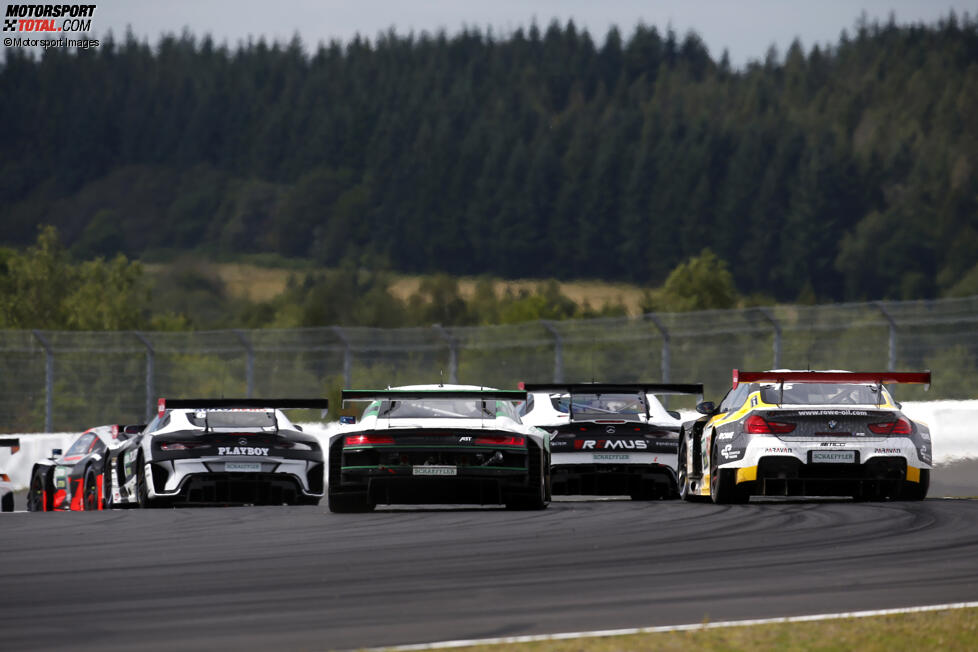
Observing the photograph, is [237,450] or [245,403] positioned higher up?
[245,403]

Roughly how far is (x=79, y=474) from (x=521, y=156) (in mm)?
101222

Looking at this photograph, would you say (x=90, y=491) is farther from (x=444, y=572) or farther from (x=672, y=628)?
(x=672, y=628)

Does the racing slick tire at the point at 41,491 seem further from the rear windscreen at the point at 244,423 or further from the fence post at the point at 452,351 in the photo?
the fence post at the point at 452,351

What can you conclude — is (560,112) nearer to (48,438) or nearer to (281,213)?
(281,213)

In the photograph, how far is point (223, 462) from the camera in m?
15.2

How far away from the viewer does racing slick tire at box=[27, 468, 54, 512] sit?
751 inches

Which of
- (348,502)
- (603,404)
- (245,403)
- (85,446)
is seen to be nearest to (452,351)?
(85,446)

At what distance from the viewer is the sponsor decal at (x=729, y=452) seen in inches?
550

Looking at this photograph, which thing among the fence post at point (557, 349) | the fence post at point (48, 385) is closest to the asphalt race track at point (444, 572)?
the fence post at point (557, 349)

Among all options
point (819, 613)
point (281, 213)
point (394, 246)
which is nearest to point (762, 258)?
point (394, 246)

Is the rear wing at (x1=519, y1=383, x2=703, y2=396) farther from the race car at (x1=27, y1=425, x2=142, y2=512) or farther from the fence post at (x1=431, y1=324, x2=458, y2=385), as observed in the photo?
the fence post at (x1=431, y1=324, x2=458, y2=385)

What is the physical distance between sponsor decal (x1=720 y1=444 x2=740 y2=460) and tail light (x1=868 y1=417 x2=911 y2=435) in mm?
1102

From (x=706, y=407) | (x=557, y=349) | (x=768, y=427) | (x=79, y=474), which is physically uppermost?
(x=557, y=349)

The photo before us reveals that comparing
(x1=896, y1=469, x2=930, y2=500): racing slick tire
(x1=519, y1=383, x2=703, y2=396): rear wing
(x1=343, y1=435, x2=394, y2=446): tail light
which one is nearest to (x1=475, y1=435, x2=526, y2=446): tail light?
(x1=343, y1=435, x2=394, y2=446): tail light
